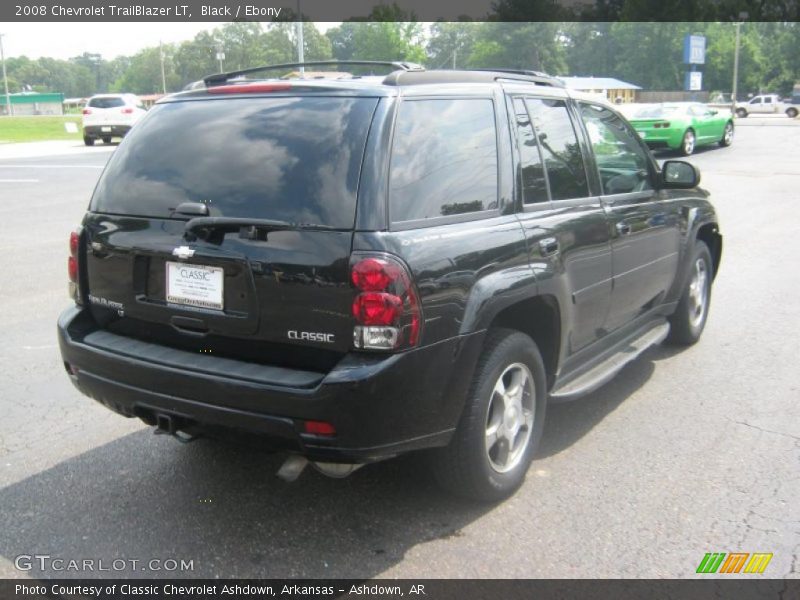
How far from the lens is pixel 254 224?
316cm

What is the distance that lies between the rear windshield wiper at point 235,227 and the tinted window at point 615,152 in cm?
217

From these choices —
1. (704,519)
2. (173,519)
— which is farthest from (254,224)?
(704,519)

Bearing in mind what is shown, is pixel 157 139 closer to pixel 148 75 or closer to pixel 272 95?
pixel 272 95

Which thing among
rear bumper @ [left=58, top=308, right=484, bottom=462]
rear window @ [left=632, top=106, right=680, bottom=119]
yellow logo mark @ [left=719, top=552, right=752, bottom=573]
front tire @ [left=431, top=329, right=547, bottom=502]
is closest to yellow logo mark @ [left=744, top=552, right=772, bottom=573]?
yellow logo mark @ [left=719, top=552, right=752, bottom=573]

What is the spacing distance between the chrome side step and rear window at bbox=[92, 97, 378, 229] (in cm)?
168

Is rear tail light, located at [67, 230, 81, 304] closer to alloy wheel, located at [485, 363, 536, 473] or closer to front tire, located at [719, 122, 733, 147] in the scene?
alloy wheel, located at [485, 363, 536, 473]

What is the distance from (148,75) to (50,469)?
443 ft

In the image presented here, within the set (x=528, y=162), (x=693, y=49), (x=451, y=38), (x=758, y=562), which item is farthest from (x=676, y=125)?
(x=451, y=38)

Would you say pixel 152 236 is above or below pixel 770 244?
above

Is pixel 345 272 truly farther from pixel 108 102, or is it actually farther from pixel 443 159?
pixel 108 102

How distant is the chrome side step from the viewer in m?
4.09

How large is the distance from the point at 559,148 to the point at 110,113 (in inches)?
1114

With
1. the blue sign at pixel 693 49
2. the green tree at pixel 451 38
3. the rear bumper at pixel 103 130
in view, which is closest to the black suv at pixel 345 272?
the rear bumper at pixel 103 130

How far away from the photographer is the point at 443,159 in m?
3.41
